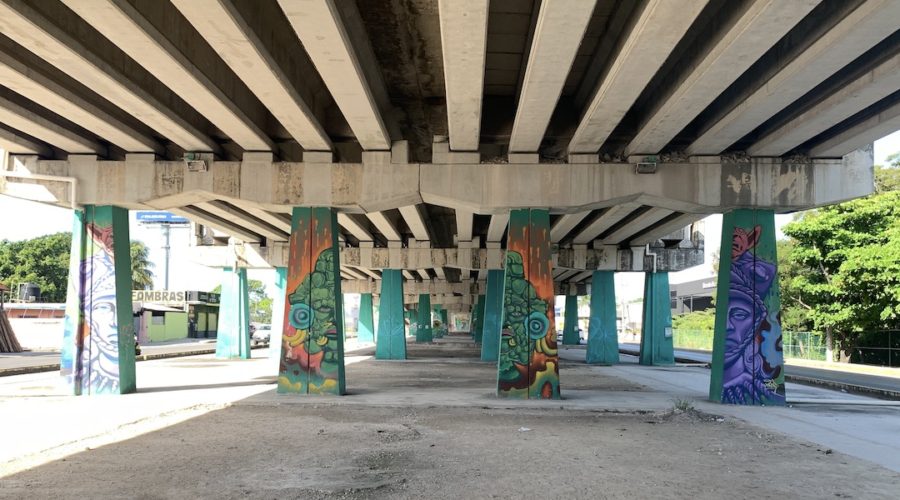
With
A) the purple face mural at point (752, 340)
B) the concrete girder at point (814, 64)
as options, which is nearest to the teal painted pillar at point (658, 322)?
the purple face mural at point (752, 340)

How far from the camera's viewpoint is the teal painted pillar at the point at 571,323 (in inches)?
2242

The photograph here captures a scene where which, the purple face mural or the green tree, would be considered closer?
the purple face mural

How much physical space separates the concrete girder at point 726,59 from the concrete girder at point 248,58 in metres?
6.47

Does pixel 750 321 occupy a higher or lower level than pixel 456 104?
lower

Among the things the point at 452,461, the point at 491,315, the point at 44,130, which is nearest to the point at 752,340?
the point at 452,461

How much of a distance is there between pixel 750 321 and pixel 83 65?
46.0ft

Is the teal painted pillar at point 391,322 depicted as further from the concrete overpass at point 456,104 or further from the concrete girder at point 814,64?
the concrete girder at point 814,64

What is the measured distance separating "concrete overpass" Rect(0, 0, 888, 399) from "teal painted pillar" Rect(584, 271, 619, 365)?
17651 mm

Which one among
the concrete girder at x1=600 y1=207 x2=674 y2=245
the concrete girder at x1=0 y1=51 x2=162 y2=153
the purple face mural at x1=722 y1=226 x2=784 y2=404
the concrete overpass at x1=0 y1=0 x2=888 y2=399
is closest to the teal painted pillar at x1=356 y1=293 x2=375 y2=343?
the concrete girder at x1=600 y1=207 x2=674 y2=245

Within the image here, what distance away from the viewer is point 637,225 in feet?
83.0

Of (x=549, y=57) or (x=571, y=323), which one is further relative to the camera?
(x=571, y=323)

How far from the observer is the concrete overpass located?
9.30 metres

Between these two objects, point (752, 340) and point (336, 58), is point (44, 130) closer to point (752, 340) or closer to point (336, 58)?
point (336, 58)

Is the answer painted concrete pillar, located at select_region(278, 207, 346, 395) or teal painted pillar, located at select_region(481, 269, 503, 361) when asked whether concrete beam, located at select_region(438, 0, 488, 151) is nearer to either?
painted concrete pillar, located at select_region(278, 207, 346, 395)
